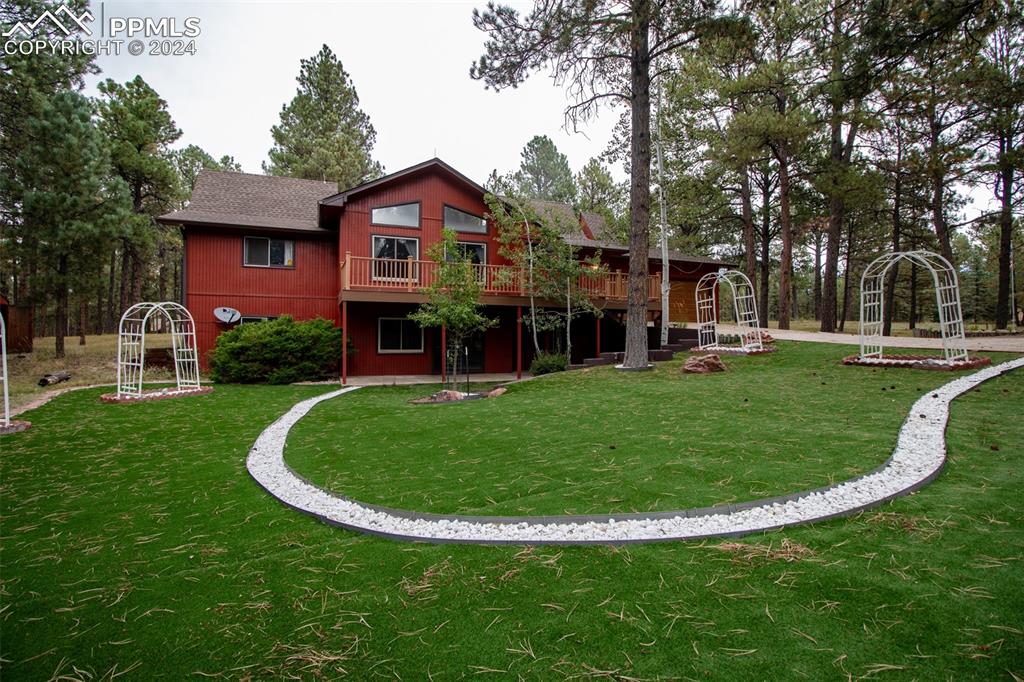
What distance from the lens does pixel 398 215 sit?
51.3 feet

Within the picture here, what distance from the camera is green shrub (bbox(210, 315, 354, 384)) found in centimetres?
1270

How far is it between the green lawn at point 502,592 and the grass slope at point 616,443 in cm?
8

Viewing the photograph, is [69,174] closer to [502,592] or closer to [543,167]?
[502,592]

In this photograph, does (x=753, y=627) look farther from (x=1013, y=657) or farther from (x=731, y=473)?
(x=731, y=473)

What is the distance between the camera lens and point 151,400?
9562 mm

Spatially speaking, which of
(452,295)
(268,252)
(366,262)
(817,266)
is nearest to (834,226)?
(452,295)

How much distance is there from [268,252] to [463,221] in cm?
631

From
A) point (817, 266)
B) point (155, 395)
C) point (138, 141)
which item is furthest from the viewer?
point (817, 266)

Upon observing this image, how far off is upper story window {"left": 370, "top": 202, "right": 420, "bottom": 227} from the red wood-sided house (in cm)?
3

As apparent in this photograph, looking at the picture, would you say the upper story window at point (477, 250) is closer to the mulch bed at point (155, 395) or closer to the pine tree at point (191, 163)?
the mulch bed at point (155, 395)

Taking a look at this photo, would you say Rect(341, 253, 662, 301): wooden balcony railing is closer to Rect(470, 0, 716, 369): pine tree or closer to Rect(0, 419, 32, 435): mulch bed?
Rect(470, 0, 716, 369): pine tree

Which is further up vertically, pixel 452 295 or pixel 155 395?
pixel 452 295

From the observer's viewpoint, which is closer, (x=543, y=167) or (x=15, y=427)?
(x=15, y=427)

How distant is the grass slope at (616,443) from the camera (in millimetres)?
3709
